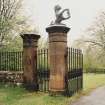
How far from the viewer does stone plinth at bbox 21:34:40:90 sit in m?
16.6

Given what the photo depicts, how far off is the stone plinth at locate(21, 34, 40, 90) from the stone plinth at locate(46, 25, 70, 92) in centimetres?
221

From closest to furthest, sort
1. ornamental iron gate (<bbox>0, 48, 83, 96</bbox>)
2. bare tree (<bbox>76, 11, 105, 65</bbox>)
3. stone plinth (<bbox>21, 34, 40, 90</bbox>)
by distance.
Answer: ornamental iron gate (<bbox>0, 48, 83, 96</bbox>), stone plinth (<bbox>21, 34, 40, 90</bbox>), bare tree (<bbox>76, 11, 105, 65</bbox>)

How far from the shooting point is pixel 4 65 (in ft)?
68.1

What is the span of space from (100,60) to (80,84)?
1461 inches

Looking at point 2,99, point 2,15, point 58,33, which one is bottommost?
point 2,99

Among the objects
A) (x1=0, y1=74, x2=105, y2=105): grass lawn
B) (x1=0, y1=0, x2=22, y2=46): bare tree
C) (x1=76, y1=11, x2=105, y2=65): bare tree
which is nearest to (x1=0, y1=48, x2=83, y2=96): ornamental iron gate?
(x1=0, y1=74, x2=105, y2=105): grass lawn

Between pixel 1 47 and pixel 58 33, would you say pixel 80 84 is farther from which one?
pixel 1 47

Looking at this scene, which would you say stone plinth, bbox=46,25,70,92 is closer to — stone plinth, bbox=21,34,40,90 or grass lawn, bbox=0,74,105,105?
grass lawn, bbox=0,74,105,105

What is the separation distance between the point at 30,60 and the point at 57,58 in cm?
267

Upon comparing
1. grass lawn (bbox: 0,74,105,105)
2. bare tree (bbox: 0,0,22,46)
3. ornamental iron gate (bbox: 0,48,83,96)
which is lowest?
grass lawn (bbox: 0,74,105,105)

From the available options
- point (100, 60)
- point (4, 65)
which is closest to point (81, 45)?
point (100, 60)

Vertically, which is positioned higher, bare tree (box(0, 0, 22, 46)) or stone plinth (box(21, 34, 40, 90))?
bare tree (box(0, 0, 22, 46))

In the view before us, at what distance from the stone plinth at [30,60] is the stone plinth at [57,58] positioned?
87.2 inches

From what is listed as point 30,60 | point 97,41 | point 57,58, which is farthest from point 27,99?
point 97,41
